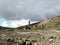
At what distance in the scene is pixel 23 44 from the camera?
223ft

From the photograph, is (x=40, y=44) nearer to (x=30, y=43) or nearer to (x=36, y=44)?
(x=36, y=44)

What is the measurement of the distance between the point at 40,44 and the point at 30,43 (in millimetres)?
5894

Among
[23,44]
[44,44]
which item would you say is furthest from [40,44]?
[23,44]

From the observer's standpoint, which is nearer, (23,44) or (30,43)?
(30,43)

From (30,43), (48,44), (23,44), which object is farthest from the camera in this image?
(23,44)

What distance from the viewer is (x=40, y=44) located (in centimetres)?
5859

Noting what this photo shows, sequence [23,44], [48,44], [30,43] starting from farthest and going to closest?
[23,44] → [30,43] → [48,44]

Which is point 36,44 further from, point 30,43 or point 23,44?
point 23,44

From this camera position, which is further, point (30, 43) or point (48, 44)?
point (30, 43)

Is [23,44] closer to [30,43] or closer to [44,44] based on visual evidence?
[30,43]

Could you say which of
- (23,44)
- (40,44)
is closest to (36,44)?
(40,44)

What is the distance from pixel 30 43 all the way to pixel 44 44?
702 cm

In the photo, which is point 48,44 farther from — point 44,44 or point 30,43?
point 30,43

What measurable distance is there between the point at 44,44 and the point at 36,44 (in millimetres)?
2462
